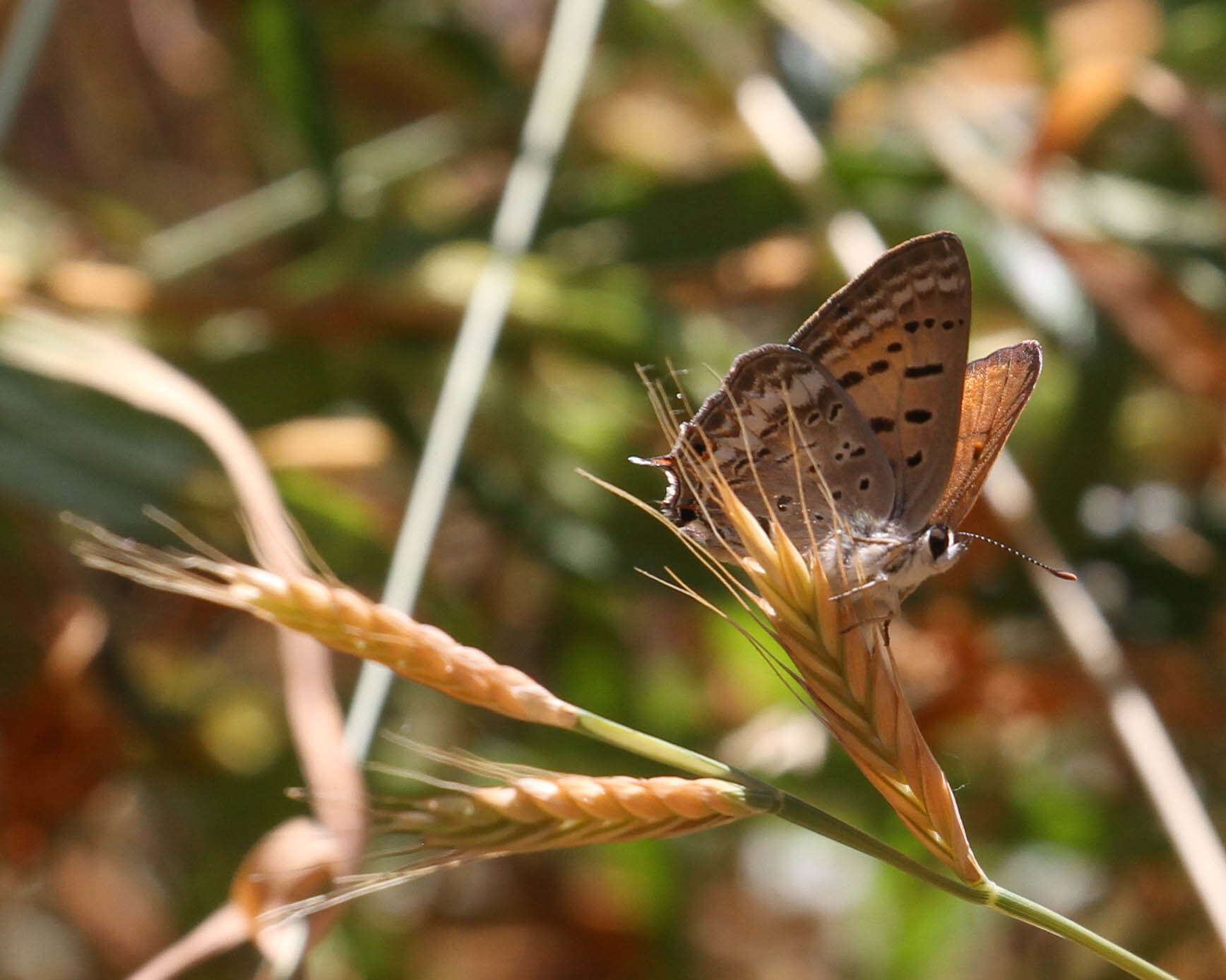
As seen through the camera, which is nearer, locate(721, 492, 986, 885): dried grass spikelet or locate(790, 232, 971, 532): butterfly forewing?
locate(721, 492, 986, 885): dried grass spikelet

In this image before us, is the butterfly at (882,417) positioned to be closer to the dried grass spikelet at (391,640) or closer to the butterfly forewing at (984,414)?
the butterfly forewing at (984,414)

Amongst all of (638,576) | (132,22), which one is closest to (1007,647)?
(638,576)

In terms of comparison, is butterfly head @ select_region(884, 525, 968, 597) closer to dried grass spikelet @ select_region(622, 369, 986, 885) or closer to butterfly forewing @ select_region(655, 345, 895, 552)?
butterfly forewing @ select_region(655, 345, 895, 552)

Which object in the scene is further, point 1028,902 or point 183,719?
point 183,719

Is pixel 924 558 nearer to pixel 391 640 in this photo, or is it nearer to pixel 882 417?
pixel 882 417

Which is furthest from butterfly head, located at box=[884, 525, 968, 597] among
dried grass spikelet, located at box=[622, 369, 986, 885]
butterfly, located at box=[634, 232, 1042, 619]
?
dried grass spikelet, located at box=[622, 369, 986, 885]

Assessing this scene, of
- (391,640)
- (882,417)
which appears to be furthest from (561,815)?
(882,417)

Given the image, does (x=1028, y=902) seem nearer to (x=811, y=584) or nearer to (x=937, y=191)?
(x=811, y=584)
